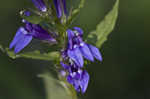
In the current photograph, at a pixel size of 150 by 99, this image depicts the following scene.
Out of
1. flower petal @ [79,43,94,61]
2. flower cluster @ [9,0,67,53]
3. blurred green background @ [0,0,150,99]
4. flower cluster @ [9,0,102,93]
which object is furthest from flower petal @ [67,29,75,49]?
blurred green background @ [0,0,150,99]

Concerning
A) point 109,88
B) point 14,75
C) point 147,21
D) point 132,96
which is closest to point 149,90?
point 132,96

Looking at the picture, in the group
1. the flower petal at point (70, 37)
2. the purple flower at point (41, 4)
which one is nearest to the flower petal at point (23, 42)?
the purple flower at point (41, 4)

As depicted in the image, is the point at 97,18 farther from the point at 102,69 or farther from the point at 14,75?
the point at 14,75

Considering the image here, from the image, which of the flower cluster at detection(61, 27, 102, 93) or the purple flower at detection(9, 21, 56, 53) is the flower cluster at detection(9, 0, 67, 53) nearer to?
the purple flower at detection(9, 21, 56, 53)

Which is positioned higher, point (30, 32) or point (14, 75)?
point (30, 32)

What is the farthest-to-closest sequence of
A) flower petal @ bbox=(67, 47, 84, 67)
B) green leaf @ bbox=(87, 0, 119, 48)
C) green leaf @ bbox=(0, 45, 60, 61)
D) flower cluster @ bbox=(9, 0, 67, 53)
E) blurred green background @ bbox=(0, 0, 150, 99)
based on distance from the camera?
1. blurred green background @ bbox=(0, 0, 150, 99)
2. green leaf @ bbox=(87, 0, 119, 48)
3. flower cluster @ bbox=(9, 0, 67, 53)
4. green leaf @ bbox=(0, 45, 60, 61)
5. flower petal @ bbox=(67, 47, 84, 67)

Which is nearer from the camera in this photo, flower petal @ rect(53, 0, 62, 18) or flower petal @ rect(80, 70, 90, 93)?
flower petal @ rect(80, 70, 90, 93)

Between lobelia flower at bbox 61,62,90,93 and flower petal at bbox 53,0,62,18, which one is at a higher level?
flower petal at bbox 53,0,62,18
